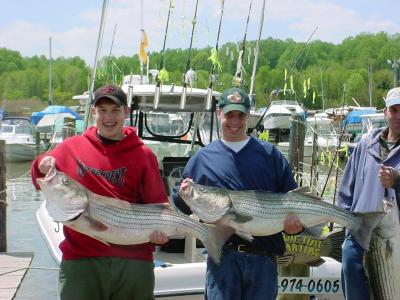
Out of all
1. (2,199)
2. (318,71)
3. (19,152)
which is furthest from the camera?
Result: (318,71)

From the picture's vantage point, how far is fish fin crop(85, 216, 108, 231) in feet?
12.4

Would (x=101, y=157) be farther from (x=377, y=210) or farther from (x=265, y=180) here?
(x=377, y=210)

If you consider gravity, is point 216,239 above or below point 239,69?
below

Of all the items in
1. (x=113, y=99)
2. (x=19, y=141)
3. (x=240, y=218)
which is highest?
(x=113, y=99)

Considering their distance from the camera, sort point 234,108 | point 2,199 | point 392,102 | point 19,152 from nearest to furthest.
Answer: point 234,108, point 392,102, point 2,199, point 19,152

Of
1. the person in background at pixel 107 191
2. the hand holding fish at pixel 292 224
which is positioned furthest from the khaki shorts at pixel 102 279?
the hand holding fish at pixel 292 224

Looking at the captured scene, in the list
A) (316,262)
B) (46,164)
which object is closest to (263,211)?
(46,164)

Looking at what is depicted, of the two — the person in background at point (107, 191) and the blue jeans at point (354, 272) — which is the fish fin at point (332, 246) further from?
the person in background at point (107, 191)

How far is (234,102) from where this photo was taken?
418 cm

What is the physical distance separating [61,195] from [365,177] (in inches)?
80.7

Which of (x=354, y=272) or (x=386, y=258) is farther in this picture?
(x=354, y=272)

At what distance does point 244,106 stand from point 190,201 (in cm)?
74

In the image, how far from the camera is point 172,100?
27.4 ft

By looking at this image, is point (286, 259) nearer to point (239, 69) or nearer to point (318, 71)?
point (239, 69)
